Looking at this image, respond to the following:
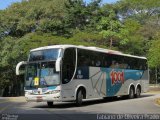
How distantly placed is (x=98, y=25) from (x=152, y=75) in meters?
18.0

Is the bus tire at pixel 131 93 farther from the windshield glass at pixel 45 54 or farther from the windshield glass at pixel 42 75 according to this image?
the windshield glass at pixel 42 75

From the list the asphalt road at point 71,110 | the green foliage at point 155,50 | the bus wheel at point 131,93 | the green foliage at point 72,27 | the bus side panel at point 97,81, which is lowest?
the asphalt road at point 71,110

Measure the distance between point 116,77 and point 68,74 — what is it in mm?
6766

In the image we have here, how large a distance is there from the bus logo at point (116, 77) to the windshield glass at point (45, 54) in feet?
20.9

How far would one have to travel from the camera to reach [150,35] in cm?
6016

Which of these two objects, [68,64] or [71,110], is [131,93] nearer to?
[68,64]

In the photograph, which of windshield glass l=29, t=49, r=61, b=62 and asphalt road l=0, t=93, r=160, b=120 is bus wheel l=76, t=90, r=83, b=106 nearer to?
asphalt road l=0, t=93, r=160, b=120

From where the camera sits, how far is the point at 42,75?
935 inches

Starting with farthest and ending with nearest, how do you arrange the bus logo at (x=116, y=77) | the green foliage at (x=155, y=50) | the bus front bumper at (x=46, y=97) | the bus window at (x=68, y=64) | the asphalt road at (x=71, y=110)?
the green foliage at (x=155, y=50) → the bus logo at (x=116, y=77) → the bus window at (x=68, y=64) → the bus front bumper at (x=46, y=97) → the asphalt road at (x=71, y=110)

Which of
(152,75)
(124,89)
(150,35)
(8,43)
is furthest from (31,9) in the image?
(124,89)

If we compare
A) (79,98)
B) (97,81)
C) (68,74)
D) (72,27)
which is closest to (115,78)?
(97,81)

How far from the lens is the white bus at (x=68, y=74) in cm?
2348

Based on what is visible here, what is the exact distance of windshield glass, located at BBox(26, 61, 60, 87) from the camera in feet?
76.8

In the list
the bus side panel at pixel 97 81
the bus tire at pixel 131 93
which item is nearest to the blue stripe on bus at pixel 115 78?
the bus side panel at pixel 97 81
